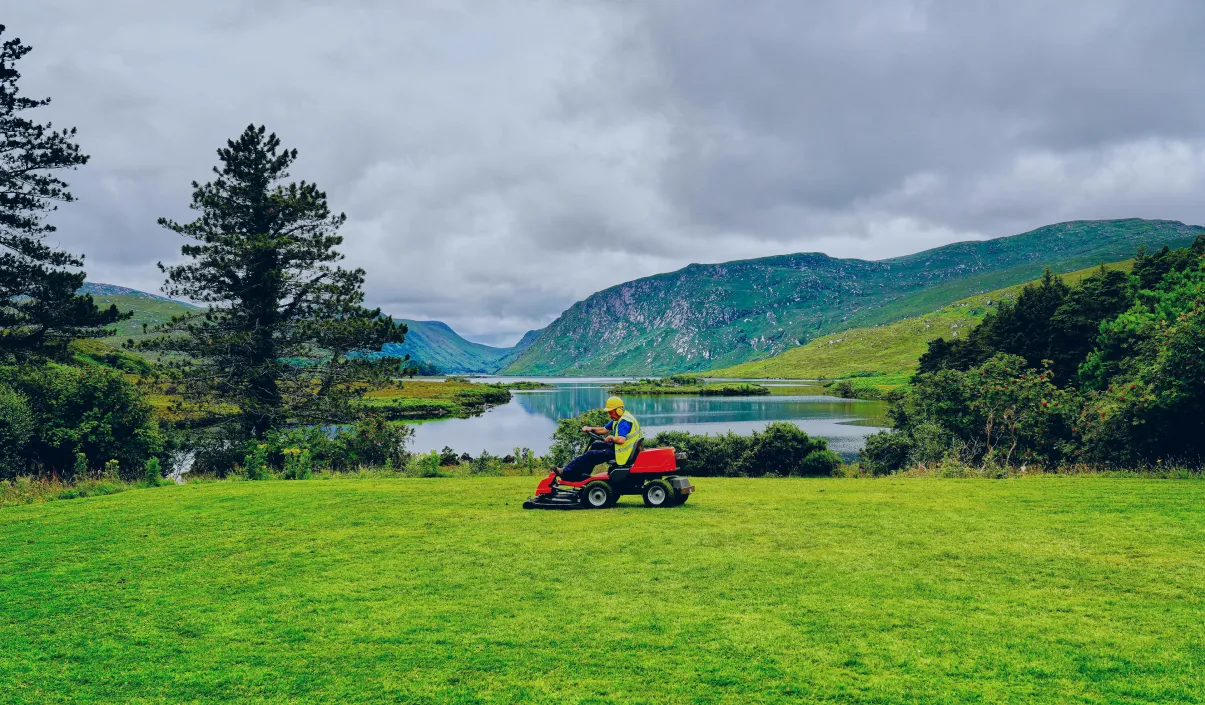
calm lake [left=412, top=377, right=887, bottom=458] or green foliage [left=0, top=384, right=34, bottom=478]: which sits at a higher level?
green foliage [left=0, top=384, right=34, bottom=478]

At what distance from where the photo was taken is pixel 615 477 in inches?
496

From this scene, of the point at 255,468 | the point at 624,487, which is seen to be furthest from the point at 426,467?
the point at 624,487

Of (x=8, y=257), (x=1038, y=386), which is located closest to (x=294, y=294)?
(x=8, y=257)

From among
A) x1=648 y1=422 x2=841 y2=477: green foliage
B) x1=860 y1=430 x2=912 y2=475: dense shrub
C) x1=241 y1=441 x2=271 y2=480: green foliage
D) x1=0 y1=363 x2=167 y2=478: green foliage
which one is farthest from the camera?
x1=860 y1=430 x2=912 y2=475: dense shrub

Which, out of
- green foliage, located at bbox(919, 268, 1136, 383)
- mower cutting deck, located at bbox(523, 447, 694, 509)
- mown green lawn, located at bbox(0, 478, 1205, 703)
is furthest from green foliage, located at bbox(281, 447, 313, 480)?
green foliage, located at bbox(919, 268, 1136, 383)

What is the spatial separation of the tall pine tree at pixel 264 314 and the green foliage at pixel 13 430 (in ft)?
20.8

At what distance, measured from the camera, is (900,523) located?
415 inches

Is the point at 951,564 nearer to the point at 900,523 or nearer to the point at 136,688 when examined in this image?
the point at 900,523

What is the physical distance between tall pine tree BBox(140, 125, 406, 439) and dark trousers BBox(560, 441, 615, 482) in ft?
65.7

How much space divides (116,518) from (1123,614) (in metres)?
16.2

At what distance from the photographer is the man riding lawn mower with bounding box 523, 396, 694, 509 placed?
41.2ft

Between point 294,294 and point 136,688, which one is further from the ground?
point 294,294

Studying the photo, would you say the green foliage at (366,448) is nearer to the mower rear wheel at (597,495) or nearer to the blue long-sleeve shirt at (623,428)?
the mower rear wheel at (597,495)

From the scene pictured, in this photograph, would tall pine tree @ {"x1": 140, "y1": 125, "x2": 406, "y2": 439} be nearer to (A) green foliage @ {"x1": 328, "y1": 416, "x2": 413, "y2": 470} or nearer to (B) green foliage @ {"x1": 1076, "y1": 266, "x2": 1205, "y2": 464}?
(A) green foliage @ {"x1": 328, "y1": 416, "x2": 413, "y2": 470}
